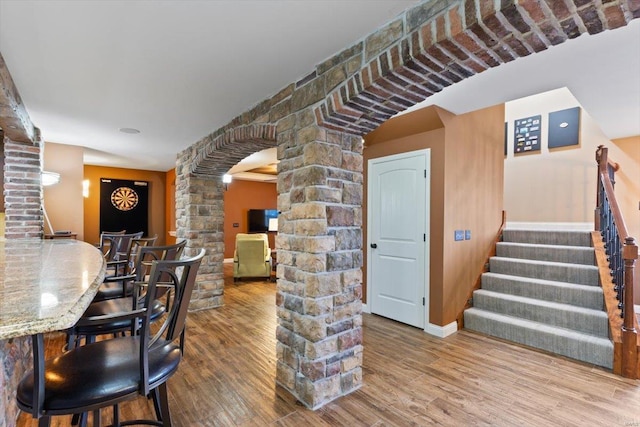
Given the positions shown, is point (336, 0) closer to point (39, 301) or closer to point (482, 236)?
point (39, 301)

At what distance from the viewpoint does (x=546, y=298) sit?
346cm

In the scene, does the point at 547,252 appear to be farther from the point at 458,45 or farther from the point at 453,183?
the point at 458,45

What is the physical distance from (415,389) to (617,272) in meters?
2.37

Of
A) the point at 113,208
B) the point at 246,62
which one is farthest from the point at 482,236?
the point at 113,208

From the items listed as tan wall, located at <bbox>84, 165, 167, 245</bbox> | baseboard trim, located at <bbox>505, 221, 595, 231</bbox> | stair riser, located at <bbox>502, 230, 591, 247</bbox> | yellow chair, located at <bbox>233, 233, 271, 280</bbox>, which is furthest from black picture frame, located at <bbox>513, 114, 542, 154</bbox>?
tan wall, located at <bbox>84, 165, 167, 245</bbox>

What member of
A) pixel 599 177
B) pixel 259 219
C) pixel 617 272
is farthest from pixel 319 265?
pixel 259 219

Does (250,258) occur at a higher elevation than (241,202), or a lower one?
lower

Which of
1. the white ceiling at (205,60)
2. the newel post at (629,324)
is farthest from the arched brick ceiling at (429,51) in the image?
the newel post at (629,324)

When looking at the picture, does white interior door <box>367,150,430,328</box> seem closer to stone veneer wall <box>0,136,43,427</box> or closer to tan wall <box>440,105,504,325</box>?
tan wall <box>440,105,504,325</box>

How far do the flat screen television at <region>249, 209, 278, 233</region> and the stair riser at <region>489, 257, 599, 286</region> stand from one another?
20.5 feet

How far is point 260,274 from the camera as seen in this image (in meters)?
6.36

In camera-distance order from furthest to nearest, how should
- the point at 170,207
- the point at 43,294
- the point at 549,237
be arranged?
the point at 170,207, the point at 549,237, the point at 43,294

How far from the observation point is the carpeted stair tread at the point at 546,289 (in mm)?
3158

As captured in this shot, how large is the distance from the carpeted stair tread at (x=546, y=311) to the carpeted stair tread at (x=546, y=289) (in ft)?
0.22
